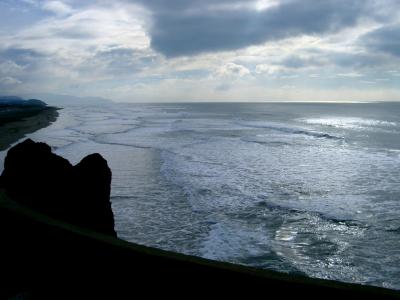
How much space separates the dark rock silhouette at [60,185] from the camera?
28.5 ft

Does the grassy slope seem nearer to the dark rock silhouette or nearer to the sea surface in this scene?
the dark rock silhouette

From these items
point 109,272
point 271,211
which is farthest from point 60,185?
point 271,211

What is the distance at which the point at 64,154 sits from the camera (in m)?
29.4

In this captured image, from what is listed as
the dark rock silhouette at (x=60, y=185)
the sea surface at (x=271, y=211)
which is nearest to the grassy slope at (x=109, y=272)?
the dark rock silhouette at (x=60, y=185)

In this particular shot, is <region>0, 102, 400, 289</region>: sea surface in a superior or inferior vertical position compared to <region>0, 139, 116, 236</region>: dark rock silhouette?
inferior

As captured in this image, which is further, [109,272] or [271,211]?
[271,211]

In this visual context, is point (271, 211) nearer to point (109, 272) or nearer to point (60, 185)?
point (60, 185)

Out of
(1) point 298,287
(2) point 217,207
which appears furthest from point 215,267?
(2) point 217,207

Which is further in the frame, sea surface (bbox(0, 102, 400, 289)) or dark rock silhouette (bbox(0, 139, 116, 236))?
sea surface (bbox(0, 102, 400, 289))

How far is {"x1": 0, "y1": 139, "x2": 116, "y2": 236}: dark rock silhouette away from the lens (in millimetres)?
8695

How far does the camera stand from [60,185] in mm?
9242

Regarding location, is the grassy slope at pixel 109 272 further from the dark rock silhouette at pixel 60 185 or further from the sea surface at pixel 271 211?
the sea surface at pixel 271 211

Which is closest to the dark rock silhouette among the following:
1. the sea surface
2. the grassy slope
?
the sea surface

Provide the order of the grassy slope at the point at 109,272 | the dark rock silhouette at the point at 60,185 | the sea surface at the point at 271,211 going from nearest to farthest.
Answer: the grassy slope at the point at 109,272, the dark rock silhouette at the point at 60,185, the sea surface at the point at 271,211
